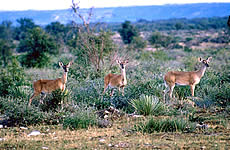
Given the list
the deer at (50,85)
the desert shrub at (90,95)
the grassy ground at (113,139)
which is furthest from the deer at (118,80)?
the grassy ground at (113,139)

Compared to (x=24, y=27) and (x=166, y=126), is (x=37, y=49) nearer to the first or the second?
(x=166, y=126)

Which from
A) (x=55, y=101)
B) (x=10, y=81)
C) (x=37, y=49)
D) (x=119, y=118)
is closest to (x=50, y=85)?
(x=55, y=101)

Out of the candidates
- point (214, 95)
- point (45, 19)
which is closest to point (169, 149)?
point (214, 95)

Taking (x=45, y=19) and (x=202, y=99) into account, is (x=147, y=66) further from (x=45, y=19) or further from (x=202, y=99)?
(x=45, y=19)

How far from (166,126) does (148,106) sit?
207 centimetres

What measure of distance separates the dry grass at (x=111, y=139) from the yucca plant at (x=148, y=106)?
5.29 feet

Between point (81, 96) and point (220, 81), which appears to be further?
point (220, 81)

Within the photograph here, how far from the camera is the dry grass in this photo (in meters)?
7.25

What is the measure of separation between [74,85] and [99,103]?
297cm

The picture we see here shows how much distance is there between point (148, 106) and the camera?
10.9 m

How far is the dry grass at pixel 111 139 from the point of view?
23.8ft

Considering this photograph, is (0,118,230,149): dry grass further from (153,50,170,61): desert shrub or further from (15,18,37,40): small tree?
(15,18,37,40): small tree

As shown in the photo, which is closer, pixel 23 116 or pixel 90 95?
pixel 23 116

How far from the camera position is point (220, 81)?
45.2 feet
